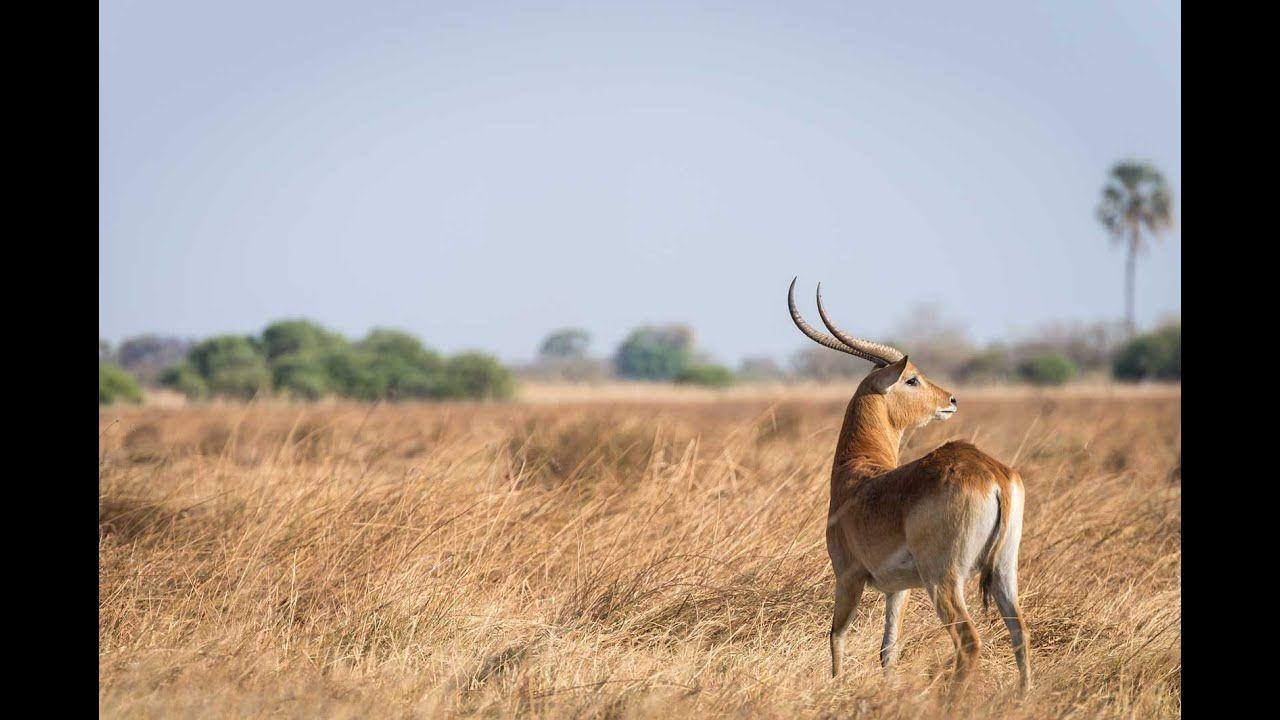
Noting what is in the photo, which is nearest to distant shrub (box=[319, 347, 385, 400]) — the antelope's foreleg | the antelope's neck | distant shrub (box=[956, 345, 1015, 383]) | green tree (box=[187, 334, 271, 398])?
green tree (box=[187, 334, 271, 398])

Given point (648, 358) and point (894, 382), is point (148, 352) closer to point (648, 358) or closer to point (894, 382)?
point (648, 358)

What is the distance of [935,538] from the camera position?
12.4ft

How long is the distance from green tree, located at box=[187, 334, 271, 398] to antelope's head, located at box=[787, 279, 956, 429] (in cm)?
3579

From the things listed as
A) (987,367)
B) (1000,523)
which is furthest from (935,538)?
(987,367)

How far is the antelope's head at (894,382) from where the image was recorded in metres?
4.65

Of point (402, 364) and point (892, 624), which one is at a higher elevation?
point (402, 364)

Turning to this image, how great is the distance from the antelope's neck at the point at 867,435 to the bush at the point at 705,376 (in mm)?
47318

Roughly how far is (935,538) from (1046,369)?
47.5 meters

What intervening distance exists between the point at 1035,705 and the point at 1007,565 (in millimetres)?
561

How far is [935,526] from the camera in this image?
3770 mm

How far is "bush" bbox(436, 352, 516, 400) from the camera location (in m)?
40.2
